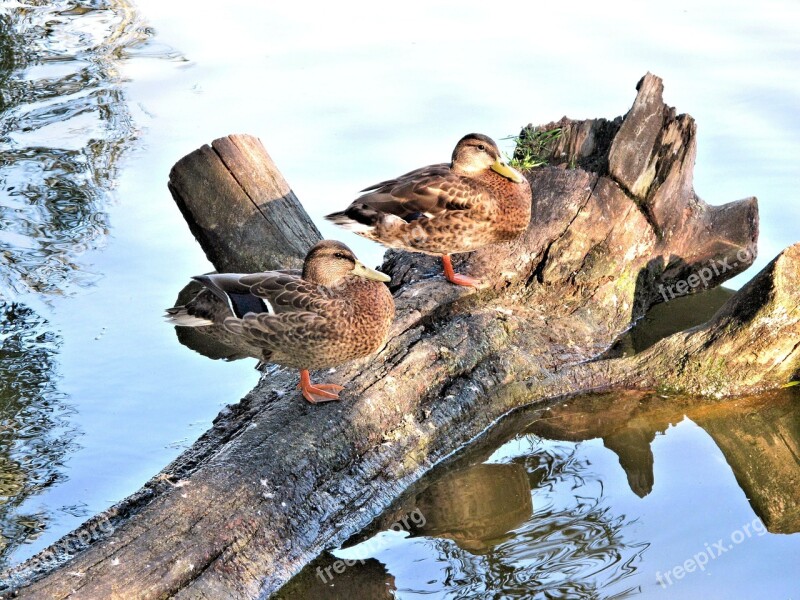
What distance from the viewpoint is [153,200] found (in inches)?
297

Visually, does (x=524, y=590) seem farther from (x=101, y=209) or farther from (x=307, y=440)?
(x=101, y=209)

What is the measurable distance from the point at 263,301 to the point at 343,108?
14.1ft

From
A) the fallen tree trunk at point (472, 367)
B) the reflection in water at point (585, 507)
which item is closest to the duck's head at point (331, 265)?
the fallen tree trunk at point (472, 367)

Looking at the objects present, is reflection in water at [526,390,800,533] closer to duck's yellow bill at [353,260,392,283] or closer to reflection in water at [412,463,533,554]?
reflection in water at [412,463,533,554]

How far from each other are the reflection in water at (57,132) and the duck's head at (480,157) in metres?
2.56

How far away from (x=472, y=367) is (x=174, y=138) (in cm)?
419

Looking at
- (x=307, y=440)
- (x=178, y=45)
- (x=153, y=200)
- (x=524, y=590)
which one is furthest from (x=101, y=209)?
(x=524, y=590)

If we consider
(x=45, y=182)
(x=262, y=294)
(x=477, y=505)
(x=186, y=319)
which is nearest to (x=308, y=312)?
(x=262, y=294)

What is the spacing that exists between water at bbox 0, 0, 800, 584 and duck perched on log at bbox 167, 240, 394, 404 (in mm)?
825

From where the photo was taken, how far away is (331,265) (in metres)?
4.80

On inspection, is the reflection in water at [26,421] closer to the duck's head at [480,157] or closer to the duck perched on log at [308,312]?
the duck perched on log at [308,312]

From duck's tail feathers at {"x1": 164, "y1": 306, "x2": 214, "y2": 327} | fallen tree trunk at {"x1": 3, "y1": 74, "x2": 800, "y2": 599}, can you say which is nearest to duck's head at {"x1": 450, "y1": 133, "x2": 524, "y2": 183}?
fallen tree trunk at {"x1": 3, "y1": 74, "x2": 800, "y2": 599}

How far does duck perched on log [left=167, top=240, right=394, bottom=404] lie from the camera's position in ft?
15.2

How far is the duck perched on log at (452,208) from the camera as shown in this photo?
564cm
